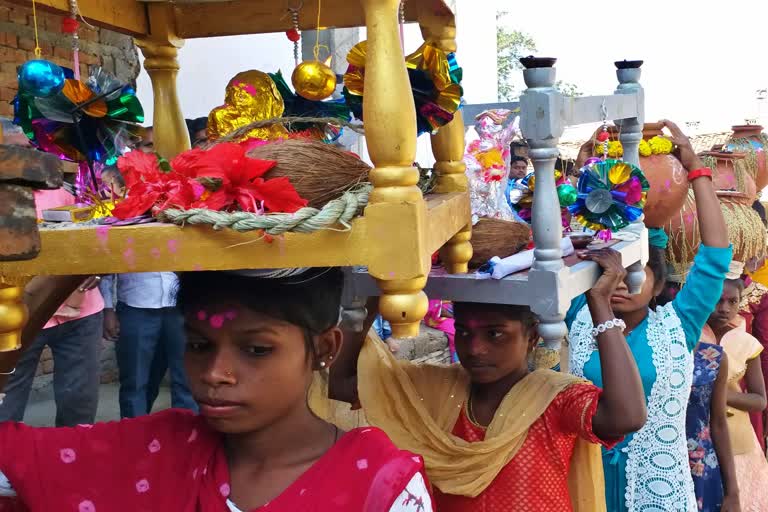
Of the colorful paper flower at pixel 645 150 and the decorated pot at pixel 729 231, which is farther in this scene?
the decorated pot at pixel 729 231

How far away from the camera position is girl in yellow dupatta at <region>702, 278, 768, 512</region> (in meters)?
3.73

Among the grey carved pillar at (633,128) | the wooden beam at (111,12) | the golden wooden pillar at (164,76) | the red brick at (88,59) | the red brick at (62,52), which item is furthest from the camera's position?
the red brick at (88,59)

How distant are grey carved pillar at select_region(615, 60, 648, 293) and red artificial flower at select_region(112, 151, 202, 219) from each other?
4.95 feet

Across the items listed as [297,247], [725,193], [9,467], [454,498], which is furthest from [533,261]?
[725,193]

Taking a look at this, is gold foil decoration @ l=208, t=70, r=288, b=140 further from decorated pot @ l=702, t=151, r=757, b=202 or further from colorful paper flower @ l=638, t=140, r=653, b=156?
decorated pot @ l=702, t=151, r=757, b=202

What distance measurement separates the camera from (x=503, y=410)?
2.14 meters

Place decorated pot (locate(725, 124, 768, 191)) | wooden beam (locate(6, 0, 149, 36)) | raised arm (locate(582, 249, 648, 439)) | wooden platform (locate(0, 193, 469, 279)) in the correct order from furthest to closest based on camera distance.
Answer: decorated pot (locate(725, 124, 768, 191))
raised arm (locate(582, 249, 648, 439))
wooden beam (locate(6, 0, 149, 36))
wooden platform (locate(0, 193, 469, 279))

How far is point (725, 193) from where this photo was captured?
4.57 meters

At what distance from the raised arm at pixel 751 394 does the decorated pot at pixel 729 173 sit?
1118 mm

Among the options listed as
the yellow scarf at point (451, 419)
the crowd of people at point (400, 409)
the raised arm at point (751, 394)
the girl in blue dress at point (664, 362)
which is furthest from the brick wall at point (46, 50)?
the raised arm at point (751, 394)

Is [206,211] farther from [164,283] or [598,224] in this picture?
[164,283]

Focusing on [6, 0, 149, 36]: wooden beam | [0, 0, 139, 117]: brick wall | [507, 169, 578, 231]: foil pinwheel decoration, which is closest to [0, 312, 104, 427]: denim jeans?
[0, 0, 139, 117]: brick wall

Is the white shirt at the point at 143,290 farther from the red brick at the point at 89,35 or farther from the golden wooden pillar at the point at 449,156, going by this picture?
the golden wooden pillar at the point at 449,156

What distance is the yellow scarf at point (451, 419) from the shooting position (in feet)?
6.85
